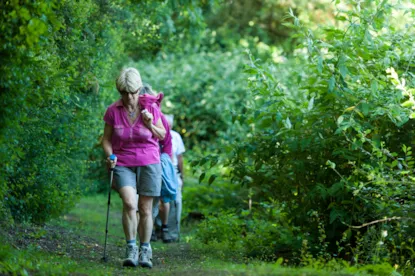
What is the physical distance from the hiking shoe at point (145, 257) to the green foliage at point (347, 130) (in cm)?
170

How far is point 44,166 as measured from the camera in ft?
31.9

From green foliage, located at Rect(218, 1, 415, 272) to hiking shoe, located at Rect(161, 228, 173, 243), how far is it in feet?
9.23

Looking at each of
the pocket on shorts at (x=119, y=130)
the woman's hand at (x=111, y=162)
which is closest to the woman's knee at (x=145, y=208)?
the woman's hand at (x=111, y=162)

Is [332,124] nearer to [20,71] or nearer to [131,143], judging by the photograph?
[131,143]

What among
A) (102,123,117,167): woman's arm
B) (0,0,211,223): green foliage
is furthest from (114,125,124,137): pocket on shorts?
(0,0,211,223): green foliage

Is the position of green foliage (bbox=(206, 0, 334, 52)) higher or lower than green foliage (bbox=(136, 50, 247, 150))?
higher

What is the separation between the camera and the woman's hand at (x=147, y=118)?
8266 millimetres

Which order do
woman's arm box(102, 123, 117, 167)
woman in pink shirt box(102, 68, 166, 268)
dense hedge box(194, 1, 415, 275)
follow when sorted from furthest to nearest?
woman's arm box(102, 123, 117, 167) < woman in pink shirt box(102, 68, 166, 268) < dense hedge box(194, 1, 415, 275)

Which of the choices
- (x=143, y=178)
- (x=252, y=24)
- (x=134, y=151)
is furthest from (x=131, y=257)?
(x=252, y=24)

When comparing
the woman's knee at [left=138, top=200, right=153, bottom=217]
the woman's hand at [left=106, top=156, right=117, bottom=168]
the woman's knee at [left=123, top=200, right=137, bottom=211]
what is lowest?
the woman's knee at [left=138, top=200, right=153, bottom=217]

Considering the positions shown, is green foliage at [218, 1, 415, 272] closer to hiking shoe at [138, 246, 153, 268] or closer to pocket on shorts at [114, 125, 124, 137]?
pocket on shorts at [114, 125, 124, 137]

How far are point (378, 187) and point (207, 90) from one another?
13.1 meters

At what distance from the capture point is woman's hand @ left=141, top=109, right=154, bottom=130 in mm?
8266

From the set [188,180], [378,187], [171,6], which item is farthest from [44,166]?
[188,180]
